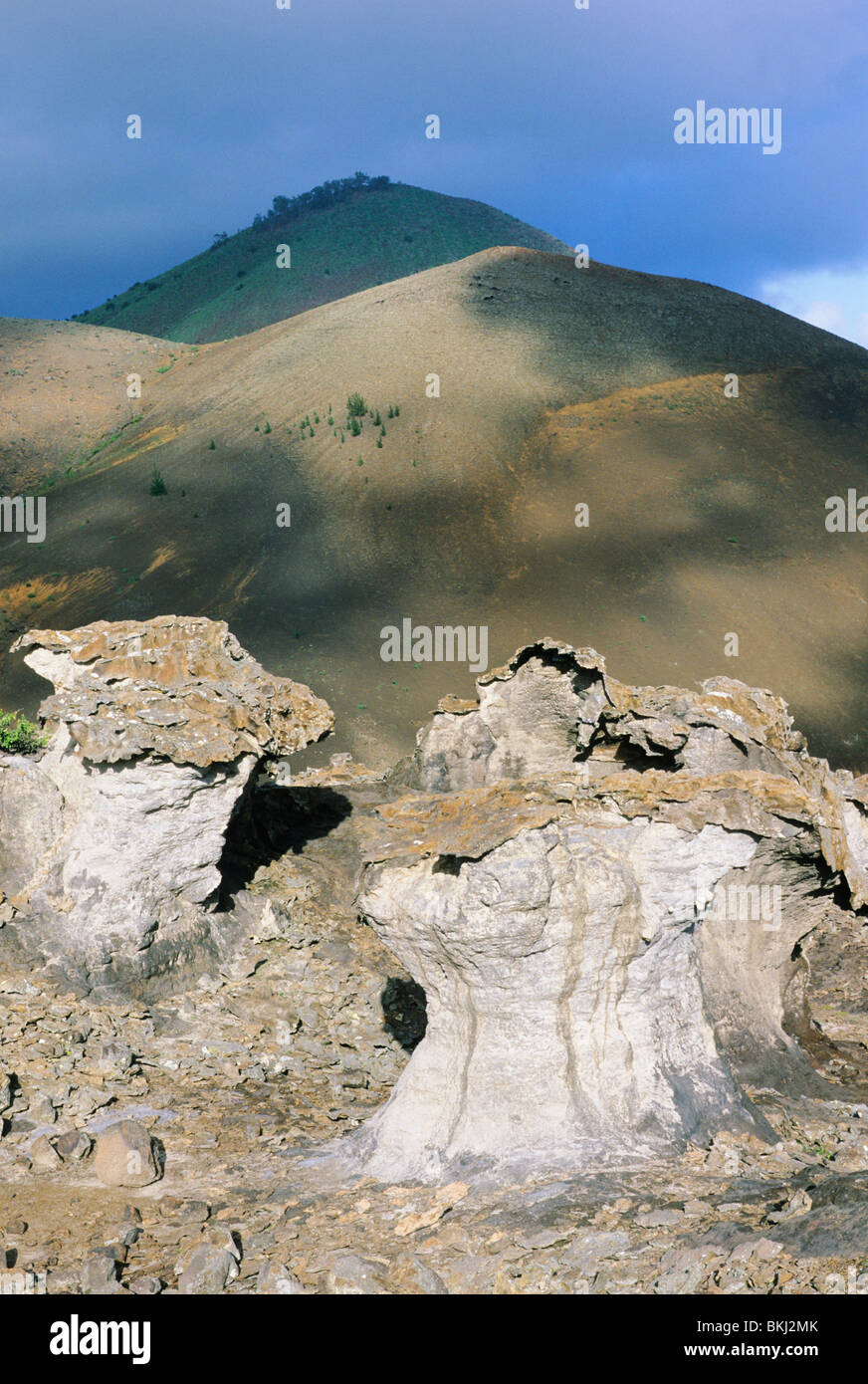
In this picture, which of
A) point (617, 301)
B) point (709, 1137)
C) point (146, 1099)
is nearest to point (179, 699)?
point (146, 1099)

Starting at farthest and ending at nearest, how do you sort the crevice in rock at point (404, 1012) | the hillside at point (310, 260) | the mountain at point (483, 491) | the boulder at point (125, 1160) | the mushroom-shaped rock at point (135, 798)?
the hillside at point (310, 260)
the mountain at point (483, 491)
the crevice in rock at point (404, 1012)
the mushroom-shaped rock at point (135, 798)
the boulder at point (125, 1160)

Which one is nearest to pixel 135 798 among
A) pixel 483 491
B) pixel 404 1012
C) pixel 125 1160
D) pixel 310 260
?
pixel 404 1012

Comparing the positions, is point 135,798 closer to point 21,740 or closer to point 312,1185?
point 21,740

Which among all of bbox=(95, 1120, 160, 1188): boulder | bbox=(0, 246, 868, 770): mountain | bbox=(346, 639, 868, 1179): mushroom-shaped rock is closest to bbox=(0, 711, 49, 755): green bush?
bbox=(95, 1120, 160, 1188): boulder

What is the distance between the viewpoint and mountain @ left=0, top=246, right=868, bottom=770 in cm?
2817

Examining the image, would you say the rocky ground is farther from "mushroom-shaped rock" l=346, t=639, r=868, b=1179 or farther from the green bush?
the green bush

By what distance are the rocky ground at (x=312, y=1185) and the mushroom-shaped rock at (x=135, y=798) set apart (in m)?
0.58

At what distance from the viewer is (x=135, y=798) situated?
31.4 ft

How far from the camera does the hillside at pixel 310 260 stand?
77.8 meters

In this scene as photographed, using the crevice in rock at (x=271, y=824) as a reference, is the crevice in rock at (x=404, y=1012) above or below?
below

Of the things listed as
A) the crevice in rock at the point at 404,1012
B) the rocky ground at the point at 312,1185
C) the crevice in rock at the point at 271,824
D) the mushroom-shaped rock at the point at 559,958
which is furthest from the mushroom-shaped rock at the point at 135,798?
the mushroom-shaped rock at the point at 559,958

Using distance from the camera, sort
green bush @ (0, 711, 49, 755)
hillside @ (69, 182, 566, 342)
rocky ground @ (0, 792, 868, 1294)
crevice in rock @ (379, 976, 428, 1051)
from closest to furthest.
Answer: rocky ground @ (0, 792, 868, 1294), crevice in rock @ (379, 976, 428, 1051), green bush @ (0, 711, 49, 755), hillside @ (69, 182, 566, 342)

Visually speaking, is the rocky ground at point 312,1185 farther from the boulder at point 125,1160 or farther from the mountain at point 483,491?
the mountain at point 483,491

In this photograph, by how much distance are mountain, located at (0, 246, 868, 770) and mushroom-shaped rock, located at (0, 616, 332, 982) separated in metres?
12.1
